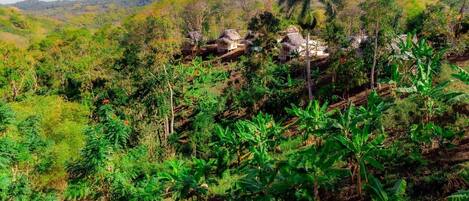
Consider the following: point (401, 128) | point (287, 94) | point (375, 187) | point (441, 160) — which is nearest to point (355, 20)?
point (287, 94)

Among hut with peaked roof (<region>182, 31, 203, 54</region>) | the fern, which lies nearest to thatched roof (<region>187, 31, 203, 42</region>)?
hut with peaked roof (<region>182, 31, 203, 54</region>)

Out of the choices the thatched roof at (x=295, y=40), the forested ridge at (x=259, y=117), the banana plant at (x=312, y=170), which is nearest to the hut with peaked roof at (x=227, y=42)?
the forested ridge at (x=259, y=117)

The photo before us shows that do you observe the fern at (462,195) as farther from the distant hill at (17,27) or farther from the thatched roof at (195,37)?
the distant hill at (17,27)

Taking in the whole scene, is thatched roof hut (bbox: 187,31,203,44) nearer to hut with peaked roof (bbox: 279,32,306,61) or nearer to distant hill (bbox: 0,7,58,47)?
hut with peaked roof (bbox: 279,32,306,61)

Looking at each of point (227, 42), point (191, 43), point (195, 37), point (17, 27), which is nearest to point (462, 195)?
point (227, 42)

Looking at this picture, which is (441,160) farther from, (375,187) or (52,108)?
(52,108)

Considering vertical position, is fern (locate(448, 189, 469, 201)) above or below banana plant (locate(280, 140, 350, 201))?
above

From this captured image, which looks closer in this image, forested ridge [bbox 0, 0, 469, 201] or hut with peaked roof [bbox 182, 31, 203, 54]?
forested ridge [bbox 0, 0, 469, 201]

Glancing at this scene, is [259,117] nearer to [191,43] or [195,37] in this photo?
[191,43]

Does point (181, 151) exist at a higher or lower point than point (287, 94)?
lower
